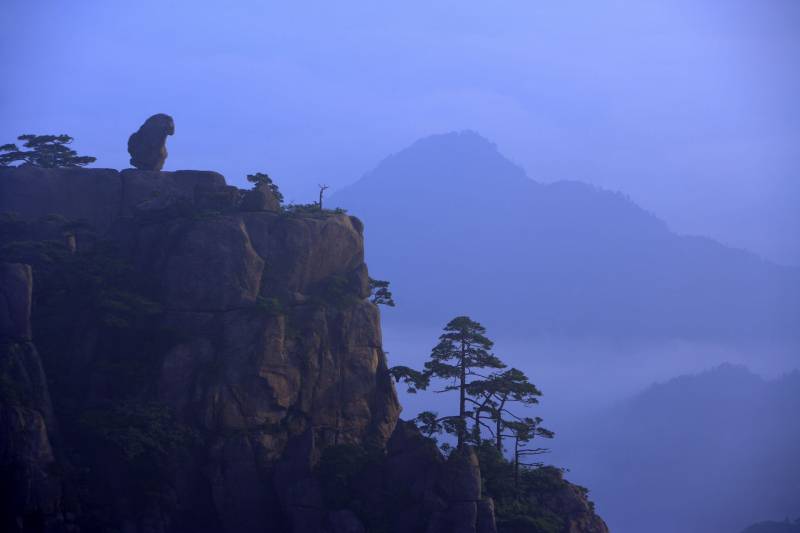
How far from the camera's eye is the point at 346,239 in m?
49.7

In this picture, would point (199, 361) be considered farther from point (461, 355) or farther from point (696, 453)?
point (696, 453)

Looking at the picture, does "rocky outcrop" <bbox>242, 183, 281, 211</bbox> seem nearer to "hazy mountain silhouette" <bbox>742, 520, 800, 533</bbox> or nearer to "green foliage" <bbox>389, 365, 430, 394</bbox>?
"green foliage" <bbox>389, 365, 430, 394</bbox>

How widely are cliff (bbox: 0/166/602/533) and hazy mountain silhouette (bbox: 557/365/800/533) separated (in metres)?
115

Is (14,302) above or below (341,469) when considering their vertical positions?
above

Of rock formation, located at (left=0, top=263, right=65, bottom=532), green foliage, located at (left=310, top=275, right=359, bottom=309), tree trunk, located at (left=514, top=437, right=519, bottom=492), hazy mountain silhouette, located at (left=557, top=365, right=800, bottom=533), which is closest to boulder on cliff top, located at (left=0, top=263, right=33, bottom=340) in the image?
rock formation, located at (left=0, top=263, right=65, bottom=532)

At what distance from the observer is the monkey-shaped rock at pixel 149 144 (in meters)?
55.3

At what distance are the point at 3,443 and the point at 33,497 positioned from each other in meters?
2.65

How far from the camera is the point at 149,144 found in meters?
55.3

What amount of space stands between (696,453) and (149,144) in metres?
144

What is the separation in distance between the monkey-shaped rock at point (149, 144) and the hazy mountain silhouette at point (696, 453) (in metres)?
121

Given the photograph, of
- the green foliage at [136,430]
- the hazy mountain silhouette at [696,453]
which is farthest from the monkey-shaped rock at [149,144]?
the hazy mountain silhouette at [696,453]

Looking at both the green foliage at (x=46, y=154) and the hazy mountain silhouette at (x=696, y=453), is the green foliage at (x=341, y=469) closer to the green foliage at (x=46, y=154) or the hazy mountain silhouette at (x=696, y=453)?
the green foliage at (x=46, y=154)

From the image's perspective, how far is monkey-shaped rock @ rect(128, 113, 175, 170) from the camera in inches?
2176

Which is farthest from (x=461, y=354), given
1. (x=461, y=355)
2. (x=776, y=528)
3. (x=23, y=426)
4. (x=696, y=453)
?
(x=696, y=453)
